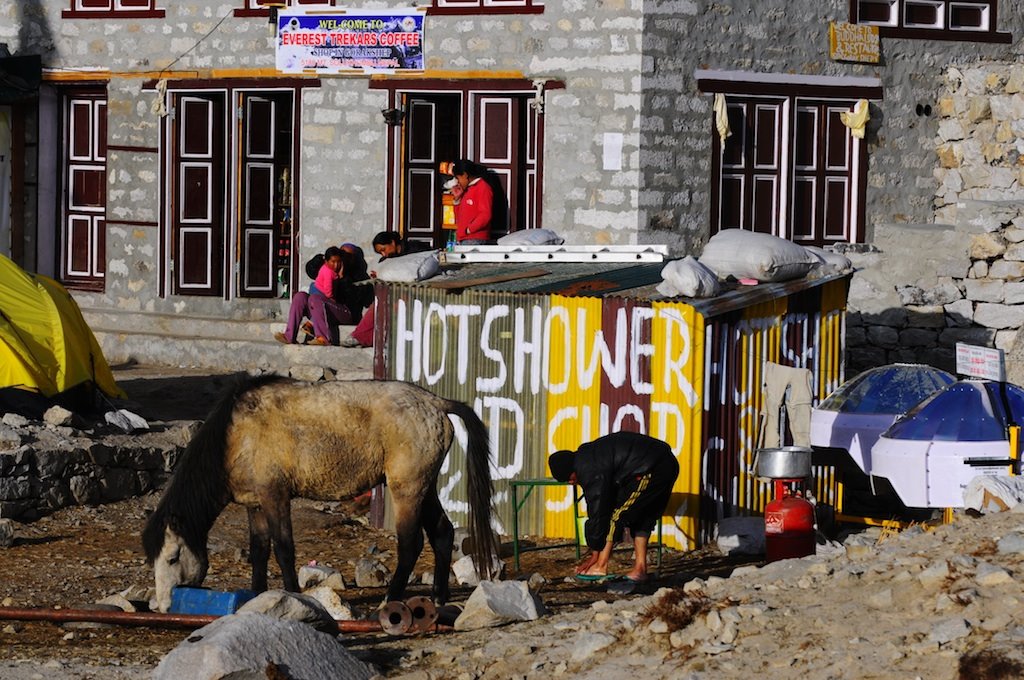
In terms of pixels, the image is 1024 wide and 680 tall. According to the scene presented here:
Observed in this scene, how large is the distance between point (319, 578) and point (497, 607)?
2445 mm

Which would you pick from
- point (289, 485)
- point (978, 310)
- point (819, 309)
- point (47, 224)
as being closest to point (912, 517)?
point (819, 309)

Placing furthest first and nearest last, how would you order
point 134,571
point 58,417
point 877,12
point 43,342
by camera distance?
point 877,12
point 43,342
point 58,417
point 134,571

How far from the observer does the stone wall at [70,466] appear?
551 inches

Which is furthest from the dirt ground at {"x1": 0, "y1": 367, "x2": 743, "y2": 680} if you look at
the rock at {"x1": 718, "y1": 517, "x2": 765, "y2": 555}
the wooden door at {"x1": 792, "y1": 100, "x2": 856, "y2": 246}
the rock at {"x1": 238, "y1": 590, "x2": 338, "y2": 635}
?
the wooden door at {"x1": 792, "y1": 100, "x2": 856, "y2": 246}

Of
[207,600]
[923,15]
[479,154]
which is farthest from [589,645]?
[923,15]

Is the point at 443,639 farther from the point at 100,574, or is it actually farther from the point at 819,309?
the point at 819,309

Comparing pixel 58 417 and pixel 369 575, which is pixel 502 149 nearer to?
pixel 58 417

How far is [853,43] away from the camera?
19.8m

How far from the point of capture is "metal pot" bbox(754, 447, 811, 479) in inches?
512

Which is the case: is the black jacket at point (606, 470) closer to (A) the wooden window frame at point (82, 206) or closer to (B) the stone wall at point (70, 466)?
(B) the stone wall at point (70, 466)

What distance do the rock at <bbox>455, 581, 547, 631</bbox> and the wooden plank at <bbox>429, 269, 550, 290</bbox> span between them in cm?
455

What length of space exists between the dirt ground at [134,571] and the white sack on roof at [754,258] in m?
2.26

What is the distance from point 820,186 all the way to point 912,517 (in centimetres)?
628

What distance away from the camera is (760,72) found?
19.4m
